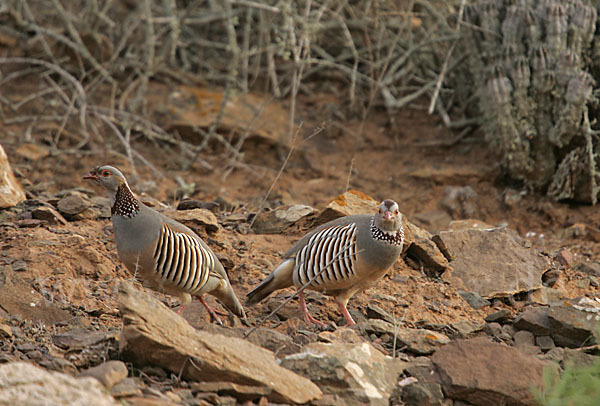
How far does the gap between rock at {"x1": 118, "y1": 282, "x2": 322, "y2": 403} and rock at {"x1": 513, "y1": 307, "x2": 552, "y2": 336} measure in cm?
176

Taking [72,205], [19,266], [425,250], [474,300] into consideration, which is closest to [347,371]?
[474,300]

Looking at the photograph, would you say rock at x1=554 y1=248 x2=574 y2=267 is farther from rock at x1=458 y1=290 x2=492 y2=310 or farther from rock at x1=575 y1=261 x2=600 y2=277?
rock at x1=458 y1=290 x2=492 y2=310

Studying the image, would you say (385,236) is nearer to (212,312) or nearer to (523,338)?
(523,338)

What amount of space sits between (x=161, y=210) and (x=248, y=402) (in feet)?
11.0

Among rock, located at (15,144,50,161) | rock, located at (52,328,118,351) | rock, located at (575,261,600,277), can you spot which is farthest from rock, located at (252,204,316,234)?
rock, located at (15,144,50,161)

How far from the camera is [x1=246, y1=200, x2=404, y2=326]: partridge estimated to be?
4730mm

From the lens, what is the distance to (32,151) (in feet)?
29.0

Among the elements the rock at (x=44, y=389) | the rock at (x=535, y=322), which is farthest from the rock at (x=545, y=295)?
the rock at (x=44, y=389)

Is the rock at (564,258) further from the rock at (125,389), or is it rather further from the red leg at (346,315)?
the rock at (125,389)

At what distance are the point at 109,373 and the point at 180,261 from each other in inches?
65.7

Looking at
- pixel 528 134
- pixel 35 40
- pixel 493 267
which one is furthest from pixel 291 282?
pixel 35 40

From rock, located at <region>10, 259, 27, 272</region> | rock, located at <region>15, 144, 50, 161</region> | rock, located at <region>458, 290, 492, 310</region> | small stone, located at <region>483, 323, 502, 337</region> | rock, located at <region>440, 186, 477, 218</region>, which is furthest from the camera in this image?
rock, located at <region>15, 144, 50, 161</region>

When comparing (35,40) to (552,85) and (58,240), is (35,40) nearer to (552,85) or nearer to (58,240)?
(58,240)

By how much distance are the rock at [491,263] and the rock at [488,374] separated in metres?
1.68
